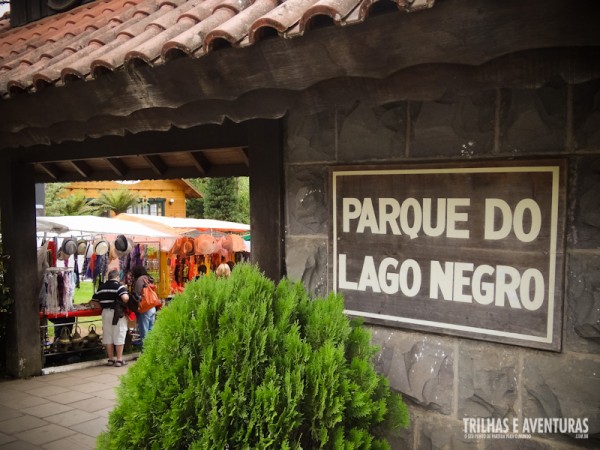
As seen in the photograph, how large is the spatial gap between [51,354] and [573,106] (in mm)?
8857

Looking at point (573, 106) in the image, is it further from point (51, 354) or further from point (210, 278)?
point (51, 354)

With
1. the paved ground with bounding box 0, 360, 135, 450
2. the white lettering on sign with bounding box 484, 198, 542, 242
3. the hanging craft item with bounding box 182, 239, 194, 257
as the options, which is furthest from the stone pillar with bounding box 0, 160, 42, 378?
the white lettering on sign with bounding box 484, 198, 542, 242

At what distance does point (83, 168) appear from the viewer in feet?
23.9

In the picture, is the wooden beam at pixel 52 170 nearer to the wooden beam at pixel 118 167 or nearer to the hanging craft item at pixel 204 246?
the wooden beam at pixel 118 167

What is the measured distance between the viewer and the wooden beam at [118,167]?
6.69 metres

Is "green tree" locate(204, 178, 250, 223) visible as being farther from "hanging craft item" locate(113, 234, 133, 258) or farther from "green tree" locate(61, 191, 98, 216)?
"hanging craft item" locate(113, 234, 133, 258)

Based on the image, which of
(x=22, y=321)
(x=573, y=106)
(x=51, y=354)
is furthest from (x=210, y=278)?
(x=51, y=354)

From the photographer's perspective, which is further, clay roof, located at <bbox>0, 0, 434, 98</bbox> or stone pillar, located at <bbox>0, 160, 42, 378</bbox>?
stone pillar, located at <bbox>0, 160, 42, 378</bbox>

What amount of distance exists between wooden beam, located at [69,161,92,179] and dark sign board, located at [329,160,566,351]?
5.14 meters

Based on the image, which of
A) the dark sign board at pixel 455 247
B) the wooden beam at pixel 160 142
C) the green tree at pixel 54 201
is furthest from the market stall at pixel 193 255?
the green tree at pixel 54 201

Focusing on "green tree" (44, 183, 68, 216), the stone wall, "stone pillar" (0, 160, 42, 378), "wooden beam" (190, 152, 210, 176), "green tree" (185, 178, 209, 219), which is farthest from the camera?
"green tree" (185, 178, 209, 219)

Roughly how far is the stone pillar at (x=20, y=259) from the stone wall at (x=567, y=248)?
553cm

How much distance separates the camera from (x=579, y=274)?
8.05 ft

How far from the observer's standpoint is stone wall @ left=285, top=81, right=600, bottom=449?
2.43m
